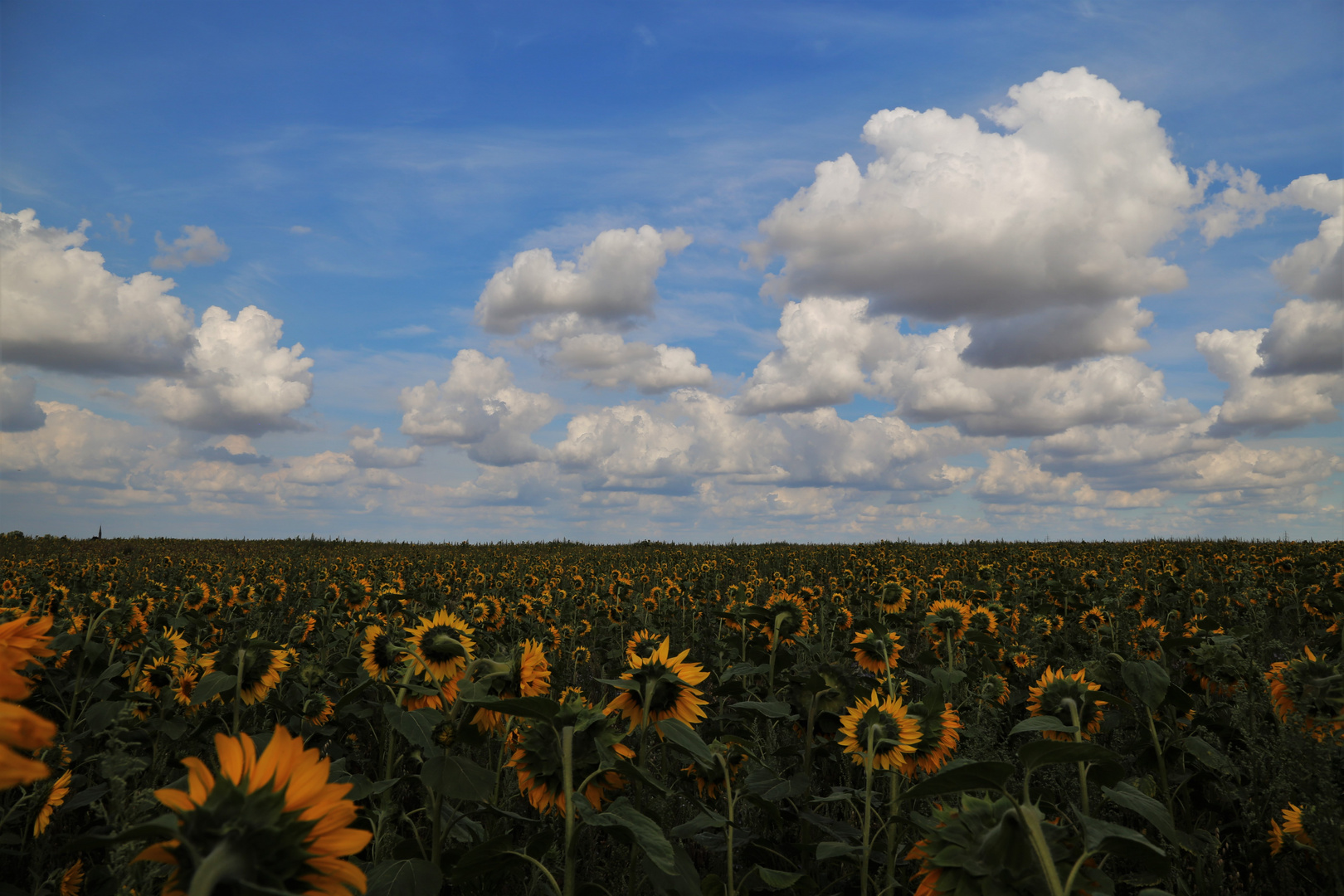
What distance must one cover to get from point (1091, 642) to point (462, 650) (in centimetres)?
627

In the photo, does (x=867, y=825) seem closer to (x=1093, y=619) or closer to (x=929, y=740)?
(x=929, y=740)

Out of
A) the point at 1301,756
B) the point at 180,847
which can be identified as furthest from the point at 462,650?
the point at 1301,756

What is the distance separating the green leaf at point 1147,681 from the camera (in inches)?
101

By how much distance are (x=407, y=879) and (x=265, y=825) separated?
3.58 feet

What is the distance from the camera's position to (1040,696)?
290 centimetres

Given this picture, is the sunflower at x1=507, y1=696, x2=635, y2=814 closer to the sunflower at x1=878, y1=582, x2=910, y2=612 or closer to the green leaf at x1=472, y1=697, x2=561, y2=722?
the green leaf at x1=472, y1=697, x2=561, y2=722

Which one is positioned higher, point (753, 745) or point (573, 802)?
point (573, 802)

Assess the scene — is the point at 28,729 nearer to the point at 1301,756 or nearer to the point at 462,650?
the point at 462,650

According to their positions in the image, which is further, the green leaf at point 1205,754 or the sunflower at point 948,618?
the sunflower at point 948,618

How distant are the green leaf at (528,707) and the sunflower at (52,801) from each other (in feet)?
8.84

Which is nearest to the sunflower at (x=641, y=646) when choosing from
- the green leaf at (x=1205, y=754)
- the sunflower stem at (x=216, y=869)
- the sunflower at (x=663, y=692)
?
the sunflower at (x=663, y=692)

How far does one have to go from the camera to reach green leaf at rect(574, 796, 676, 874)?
1.60 m

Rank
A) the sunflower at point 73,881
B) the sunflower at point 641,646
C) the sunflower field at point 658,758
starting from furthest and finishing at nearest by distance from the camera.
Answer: the sunflower at point 641,646
the sunflower at point 73,881
the sunflower field at point 658,758

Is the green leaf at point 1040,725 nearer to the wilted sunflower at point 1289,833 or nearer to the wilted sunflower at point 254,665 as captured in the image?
the wilted sunflower at point 1289,833
